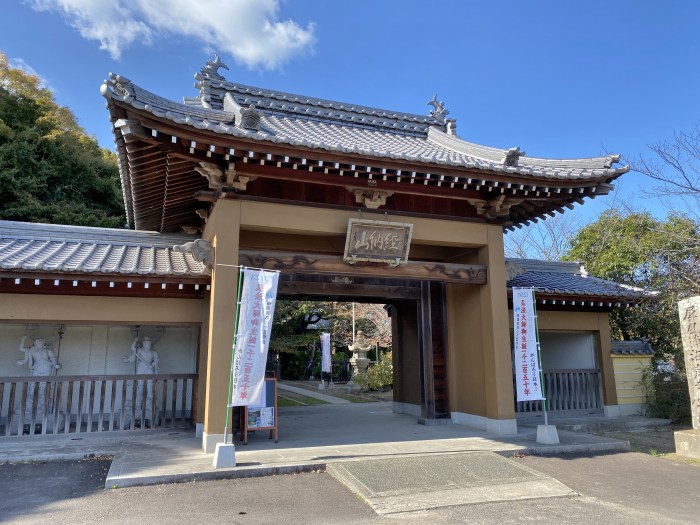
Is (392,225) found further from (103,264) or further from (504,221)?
(103,264)

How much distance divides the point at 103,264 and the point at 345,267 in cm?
372

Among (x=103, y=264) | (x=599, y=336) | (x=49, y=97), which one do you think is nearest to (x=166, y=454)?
(x=103, y=264)

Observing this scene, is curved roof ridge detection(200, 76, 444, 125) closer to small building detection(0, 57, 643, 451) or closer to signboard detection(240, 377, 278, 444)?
small building detection(0, 57, 643, 451)

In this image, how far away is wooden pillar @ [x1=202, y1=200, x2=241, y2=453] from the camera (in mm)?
6332

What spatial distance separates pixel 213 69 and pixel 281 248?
15.3 feet

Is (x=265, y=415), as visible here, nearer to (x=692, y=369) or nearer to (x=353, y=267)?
(x=353, y=267)

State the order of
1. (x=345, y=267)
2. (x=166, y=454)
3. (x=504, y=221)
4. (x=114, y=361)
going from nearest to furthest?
(x=166, y=454)
(x=345, y=267)
(x=504, y=221)
(x=114, y=361)

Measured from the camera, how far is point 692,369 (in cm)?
730

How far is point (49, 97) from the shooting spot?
26016mm

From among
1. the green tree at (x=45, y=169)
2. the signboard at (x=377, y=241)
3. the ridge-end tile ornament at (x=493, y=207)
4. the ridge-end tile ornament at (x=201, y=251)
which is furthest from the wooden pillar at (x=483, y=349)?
the green tree at (x=45, y=169)

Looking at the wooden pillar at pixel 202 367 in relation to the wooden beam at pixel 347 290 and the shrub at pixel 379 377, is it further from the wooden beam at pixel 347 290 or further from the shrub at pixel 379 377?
the shrub at pixel 379 377

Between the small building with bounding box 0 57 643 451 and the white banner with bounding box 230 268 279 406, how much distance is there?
0.57 metres

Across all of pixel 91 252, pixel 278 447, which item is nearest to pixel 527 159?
pixel 278 447

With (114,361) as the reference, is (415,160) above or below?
above
